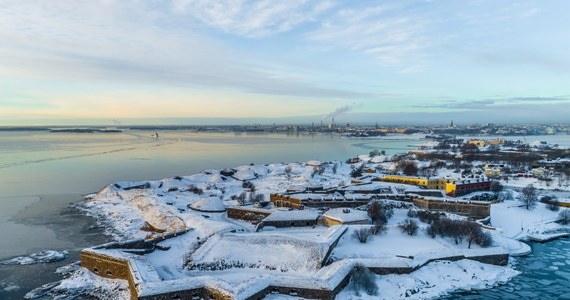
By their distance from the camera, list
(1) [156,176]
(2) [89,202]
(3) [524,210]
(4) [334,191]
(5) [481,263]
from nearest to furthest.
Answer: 1. (5) [481,263]
2. (3) [524,210]
3. (2) [89,202]
4. (4) [334,191]
5. (1) [156,176]

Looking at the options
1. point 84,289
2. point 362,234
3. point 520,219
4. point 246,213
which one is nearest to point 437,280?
point 362,234

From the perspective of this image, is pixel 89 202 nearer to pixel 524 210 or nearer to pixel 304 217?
pixel 304 217

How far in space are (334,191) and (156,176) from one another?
65.1ft

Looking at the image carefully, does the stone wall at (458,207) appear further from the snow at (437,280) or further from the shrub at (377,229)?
the snow at (437,280)

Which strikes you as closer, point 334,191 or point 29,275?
point 29,275

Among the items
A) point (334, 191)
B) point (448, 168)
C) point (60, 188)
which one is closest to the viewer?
point (334, 191)

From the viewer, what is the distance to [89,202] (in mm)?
27984

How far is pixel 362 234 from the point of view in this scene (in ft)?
61.3

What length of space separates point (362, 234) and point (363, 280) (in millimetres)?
4050

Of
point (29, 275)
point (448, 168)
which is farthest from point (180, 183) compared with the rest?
point (448, 168)

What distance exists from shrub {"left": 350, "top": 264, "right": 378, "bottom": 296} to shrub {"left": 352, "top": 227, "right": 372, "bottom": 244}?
321cm

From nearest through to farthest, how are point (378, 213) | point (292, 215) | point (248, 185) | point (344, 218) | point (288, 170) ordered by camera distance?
point (344, 218) → point (292, 215) → point (378, 213) → point (248, 185) → point (288, 170)

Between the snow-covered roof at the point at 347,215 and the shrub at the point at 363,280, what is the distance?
5.27m

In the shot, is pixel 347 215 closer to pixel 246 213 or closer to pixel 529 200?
pixel 246 213
